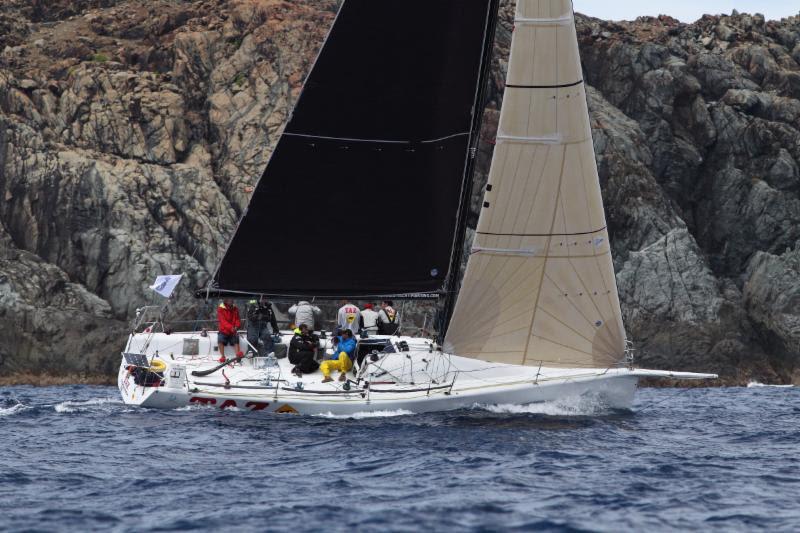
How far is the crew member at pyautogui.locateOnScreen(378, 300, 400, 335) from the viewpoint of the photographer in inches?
981

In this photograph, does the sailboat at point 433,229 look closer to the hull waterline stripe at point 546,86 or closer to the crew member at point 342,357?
the hull waterline stripe at point 546,86

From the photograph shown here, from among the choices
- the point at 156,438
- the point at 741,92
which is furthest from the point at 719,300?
the point at 156,438

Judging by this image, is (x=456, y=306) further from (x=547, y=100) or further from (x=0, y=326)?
(x=0, y=326)

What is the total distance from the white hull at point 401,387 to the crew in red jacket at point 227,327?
4.02ft

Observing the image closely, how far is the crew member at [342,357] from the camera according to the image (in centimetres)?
2242

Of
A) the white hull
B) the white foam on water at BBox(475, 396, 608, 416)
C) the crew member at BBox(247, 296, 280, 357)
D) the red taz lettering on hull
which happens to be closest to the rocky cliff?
the crew member at BBox(247, 296, 280, 357)

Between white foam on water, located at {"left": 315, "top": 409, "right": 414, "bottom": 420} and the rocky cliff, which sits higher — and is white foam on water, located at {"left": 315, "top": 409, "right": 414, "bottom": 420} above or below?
below

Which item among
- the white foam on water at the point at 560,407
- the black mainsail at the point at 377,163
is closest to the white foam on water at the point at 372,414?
the white foam on water at the point at 560,407

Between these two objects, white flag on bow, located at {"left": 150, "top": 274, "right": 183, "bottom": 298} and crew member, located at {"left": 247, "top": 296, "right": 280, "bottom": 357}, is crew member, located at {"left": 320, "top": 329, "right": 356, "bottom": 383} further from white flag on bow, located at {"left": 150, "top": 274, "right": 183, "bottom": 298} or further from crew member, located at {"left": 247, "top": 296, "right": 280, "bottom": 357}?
white flag on bow, located at {"left": 150, "top": 274, "right": 183, "bottom": 298}

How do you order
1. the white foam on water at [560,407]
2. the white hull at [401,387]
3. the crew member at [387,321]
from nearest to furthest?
the white hull at [401,387]
the white foam on water at [560,407]
the crew member at [387,321]

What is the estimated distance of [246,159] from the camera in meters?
50.2

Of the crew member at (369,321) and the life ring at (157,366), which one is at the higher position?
the crew member at (369,321)

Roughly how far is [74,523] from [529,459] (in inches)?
271

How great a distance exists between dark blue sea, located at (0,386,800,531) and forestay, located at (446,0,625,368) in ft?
5.33
